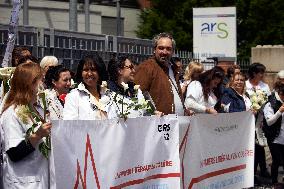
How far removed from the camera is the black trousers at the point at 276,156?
37.3 ft

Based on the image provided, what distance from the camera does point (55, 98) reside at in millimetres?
7723

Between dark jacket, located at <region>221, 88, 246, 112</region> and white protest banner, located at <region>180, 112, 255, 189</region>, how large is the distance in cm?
51

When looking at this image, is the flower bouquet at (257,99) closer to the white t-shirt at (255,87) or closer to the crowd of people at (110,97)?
the crowd of people at (110,97)

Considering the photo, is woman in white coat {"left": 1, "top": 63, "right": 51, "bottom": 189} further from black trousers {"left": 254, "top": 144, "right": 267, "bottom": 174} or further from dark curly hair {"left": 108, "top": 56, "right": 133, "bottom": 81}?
black trousers {"left": 254, "top": 144, "right": 267, "bottom": 174}

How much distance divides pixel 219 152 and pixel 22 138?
3.83m

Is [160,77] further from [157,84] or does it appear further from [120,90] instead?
[120,90]

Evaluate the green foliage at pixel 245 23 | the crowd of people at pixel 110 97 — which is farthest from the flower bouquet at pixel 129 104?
the green foliage at pixel 245 23

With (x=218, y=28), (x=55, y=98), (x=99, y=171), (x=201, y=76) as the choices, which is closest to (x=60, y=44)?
(x=201, y=76)

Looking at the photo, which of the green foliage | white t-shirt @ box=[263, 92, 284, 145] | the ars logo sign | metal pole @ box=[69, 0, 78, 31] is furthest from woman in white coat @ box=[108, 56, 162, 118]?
the green foliage

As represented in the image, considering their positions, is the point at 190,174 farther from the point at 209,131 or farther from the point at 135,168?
the point at 135,168

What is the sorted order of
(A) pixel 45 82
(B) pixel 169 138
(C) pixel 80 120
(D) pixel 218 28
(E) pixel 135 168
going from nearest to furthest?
(C) pixel 80 120 → (E) pixel 135 168 → (B) pixel 169 138 → (A) pixel 45 82 → (D) pixel 218 28

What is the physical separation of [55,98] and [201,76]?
10.8 ft

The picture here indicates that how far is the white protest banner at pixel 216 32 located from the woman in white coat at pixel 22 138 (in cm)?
1722

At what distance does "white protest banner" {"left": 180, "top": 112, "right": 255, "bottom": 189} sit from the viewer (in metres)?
8.62
